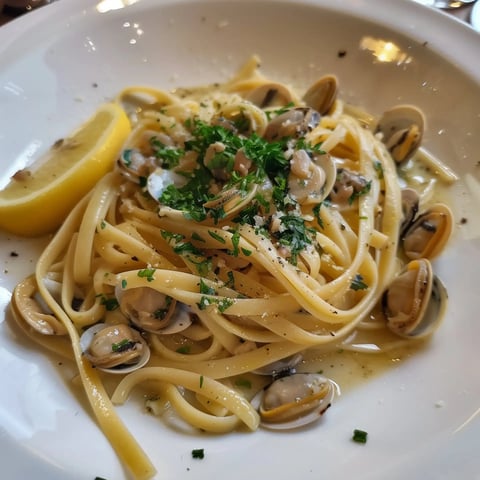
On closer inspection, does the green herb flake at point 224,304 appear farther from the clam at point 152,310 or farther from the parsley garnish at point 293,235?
the parsley garnish at point 293,235

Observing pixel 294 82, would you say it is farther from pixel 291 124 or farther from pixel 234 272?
pixel 234 272

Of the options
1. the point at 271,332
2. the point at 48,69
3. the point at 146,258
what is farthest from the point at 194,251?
the point at 48,69

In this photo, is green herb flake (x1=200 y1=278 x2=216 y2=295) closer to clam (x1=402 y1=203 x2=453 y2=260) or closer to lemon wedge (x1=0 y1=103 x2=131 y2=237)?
lemon wedge (x1=0 y1=103 x2=131 y2=237)

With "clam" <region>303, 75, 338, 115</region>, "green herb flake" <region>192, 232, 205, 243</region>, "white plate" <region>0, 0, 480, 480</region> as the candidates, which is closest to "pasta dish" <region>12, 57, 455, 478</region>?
"green herb flake" <region>192, 232, 205, 243</region>

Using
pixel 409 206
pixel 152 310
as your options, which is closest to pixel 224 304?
pixel 152 310

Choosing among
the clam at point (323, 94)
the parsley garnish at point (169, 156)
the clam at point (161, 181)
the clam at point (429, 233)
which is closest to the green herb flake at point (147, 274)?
the clam at point (161, 181)
